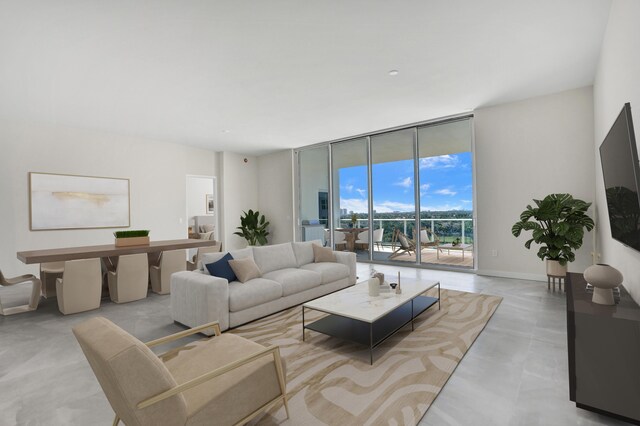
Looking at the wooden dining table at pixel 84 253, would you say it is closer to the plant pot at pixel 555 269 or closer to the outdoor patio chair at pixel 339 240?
the outdoor patio chair at pixel 339 240

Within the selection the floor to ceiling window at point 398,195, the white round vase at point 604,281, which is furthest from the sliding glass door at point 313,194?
the white round vase at point 604,281

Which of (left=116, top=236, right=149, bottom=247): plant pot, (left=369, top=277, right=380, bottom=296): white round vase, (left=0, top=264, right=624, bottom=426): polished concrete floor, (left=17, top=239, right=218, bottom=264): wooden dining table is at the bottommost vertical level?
(left=0, top=264, right=624, bottom=426): polished concrete floor

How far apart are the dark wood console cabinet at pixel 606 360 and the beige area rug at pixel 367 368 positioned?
0.80 m

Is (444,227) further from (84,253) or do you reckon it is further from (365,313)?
(84,253)

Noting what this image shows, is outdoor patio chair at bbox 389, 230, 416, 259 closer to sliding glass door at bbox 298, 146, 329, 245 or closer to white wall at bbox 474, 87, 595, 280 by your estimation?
white wall at bbox 474, 87, 595, 280

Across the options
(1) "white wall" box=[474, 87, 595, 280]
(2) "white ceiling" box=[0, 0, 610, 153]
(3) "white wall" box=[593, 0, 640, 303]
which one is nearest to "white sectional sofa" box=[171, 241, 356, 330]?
(2) "white ceiling" box=[0, 0, 610, 153]

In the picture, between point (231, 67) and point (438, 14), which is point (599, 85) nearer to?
point (438, 14)

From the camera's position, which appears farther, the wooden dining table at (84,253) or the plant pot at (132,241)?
the plant pot at (132,241)

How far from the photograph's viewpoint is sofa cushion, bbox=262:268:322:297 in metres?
3.81

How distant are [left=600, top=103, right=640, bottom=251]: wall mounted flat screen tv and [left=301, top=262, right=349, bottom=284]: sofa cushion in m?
3.04

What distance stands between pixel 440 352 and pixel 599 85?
154 inches

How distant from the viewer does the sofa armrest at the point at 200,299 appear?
3.07 meters

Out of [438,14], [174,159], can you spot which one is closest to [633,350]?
[438,14]

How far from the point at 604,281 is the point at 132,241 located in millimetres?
5460
